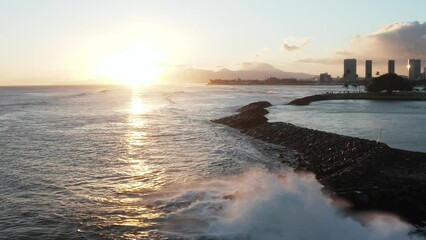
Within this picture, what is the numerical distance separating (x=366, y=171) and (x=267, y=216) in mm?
7497

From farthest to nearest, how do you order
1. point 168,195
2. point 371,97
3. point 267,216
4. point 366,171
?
1. point 371,97
2. point 366,171
3. point 168,195
4. point 267,216

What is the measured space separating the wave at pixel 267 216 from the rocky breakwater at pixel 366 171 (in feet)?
3.25

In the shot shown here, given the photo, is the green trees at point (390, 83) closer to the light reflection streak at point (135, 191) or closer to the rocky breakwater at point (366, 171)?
the rocky breakwater at point (366, 171)

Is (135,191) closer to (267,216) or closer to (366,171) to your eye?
(267,216)

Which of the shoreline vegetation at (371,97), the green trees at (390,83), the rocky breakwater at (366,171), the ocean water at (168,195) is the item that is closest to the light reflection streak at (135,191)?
the ocean water at (168,195)

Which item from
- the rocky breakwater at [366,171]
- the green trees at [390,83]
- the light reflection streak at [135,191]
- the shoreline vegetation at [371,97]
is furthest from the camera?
the green trees at [390,83]

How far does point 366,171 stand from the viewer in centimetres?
2077

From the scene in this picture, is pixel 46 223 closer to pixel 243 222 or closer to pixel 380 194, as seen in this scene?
pixel 243 222

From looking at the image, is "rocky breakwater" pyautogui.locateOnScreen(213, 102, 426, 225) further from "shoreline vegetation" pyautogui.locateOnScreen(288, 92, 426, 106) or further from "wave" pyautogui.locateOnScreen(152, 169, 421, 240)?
"shoreline vegetation" pyautogui.locateOnScreen(288, 92, 426, 106)

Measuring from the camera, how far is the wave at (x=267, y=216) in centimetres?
1434

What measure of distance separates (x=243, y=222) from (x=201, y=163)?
11.8 m

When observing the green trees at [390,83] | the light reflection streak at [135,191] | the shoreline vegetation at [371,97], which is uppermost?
the green trees at [390,83]

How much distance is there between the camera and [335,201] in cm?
1683

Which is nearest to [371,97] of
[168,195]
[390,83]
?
[390,83]
